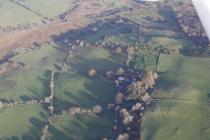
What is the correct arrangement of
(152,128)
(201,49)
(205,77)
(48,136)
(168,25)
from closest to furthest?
(152,128) → (48,136) → (205,77) → (201,49) → (168,25)

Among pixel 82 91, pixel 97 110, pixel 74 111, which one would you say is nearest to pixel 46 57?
pixel 82 91

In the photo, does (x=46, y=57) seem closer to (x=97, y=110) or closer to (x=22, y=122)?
(x=22, y=122)

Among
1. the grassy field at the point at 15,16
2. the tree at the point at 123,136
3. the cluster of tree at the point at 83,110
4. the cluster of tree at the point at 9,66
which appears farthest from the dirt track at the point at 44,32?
the tree at the point at 123,136

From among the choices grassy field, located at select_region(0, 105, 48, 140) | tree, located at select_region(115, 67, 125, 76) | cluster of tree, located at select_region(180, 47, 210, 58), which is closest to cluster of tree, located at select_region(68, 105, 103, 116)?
grassy field, located at select_region(0, 105, 48, 140)

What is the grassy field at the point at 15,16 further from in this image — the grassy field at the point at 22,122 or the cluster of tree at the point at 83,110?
the cluster of tree at the point at 83,110

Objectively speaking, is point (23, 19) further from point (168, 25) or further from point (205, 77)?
point (205, 77)

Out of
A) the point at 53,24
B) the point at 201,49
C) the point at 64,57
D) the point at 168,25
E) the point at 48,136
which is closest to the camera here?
the point at 48,136

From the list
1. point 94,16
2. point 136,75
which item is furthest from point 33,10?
point 136,75
